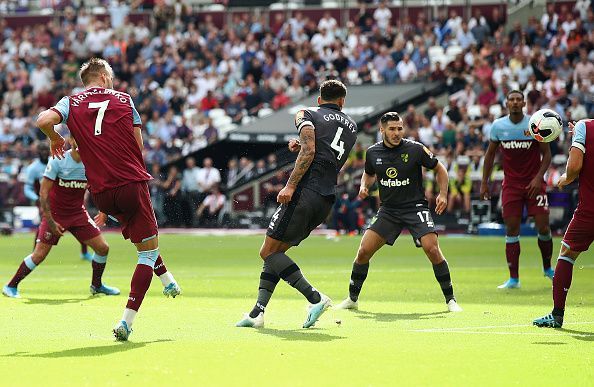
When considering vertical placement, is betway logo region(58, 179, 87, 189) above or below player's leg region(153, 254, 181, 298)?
above

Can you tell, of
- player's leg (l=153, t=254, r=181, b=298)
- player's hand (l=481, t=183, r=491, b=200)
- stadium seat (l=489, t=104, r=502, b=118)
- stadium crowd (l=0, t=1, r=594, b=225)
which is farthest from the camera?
stadium crowd (l=0, t=1, r=594, b=225)

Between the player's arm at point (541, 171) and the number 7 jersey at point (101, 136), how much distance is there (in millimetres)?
7085

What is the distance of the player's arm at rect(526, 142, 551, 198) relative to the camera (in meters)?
16.2

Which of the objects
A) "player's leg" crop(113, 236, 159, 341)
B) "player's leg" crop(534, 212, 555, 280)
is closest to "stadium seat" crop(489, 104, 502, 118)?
"player's leg" crop(534, 212, 555, 280)

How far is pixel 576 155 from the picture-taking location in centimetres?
1107

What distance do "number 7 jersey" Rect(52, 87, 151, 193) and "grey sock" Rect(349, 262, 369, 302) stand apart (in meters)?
3.52

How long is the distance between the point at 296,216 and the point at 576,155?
8.71 feet

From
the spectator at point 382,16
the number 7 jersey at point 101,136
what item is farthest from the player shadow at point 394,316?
the spectator at point 382,16

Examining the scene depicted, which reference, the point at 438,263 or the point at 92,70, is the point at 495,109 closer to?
the point at 438,263

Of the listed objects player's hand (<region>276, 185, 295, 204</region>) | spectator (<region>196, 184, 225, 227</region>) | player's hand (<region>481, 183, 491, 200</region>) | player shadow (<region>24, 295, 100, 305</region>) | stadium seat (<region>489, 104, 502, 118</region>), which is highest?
player's hand (<region>276, 185, 295, 204</region>)

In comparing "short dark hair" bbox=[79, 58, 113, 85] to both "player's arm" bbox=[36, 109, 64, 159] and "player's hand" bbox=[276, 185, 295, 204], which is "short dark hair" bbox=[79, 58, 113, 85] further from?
"player's hand" bbox=[276, 185, 295, 204]

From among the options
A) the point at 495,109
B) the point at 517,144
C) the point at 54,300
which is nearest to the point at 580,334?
the point at 517,144

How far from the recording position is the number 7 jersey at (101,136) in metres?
10.8

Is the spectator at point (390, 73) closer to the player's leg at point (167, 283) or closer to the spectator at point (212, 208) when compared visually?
the spectator at point (212, 208)
